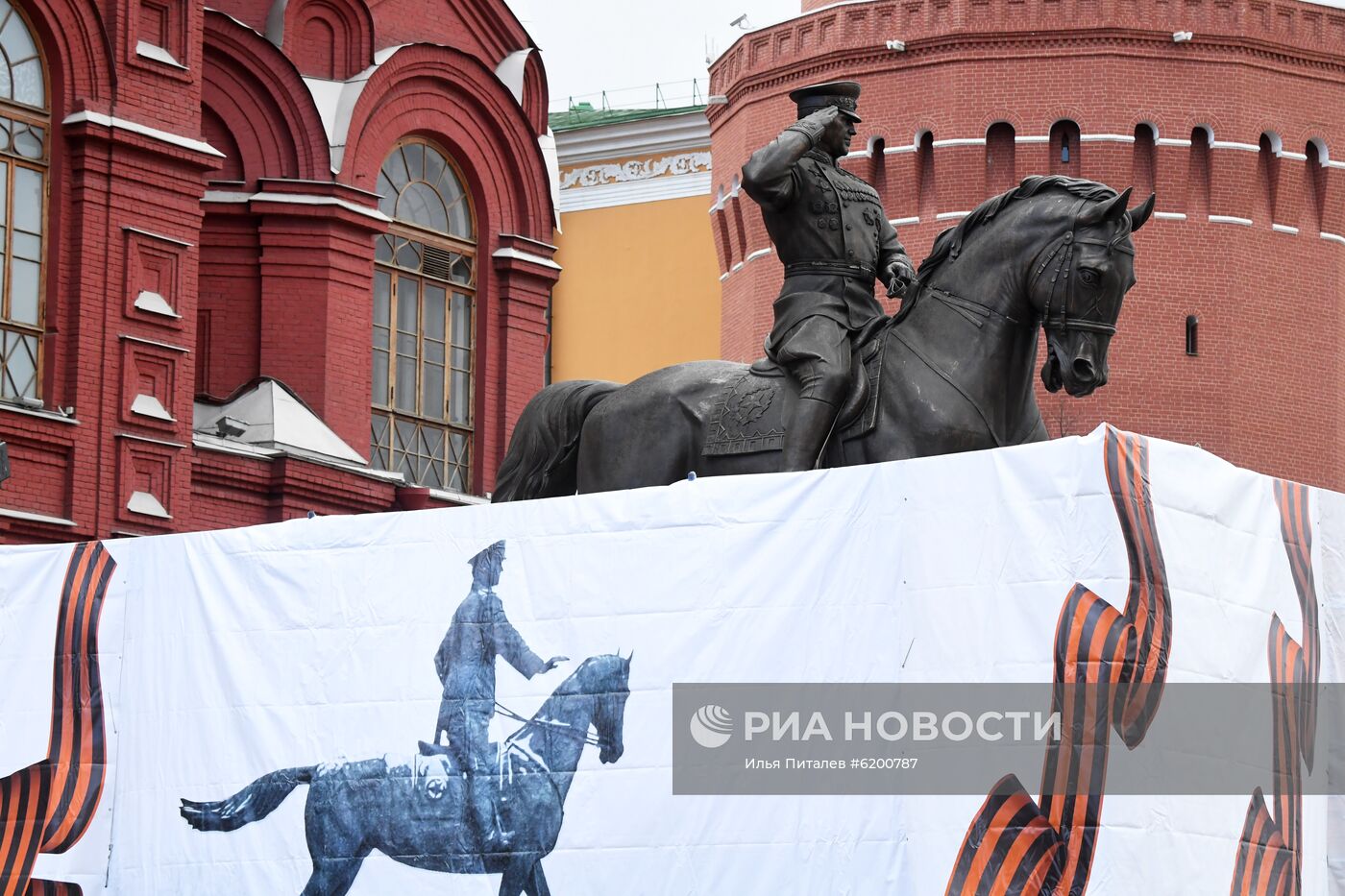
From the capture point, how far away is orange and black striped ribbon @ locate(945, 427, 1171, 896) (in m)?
9.93

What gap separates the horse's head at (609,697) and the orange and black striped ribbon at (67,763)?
9.24ft

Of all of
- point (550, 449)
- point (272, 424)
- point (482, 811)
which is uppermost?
point (272, 424)

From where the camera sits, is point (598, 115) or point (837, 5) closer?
point (837, 5)

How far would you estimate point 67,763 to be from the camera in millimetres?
12516

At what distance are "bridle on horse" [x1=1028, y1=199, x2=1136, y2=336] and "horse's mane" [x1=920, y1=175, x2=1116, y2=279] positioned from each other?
0.18 metres

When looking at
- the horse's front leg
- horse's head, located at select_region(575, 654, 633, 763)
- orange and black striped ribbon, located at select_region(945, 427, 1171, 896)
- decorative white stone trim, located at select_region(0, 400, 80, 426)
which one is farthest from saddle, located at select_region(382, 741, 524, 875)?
decorative white stone trim, located at select_region(0, 400, 80, 426)

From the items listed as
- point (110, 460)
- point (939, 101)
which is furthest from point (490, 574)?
point (939, 101)

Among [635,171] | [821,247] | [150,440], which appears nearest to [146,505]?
[150,440]

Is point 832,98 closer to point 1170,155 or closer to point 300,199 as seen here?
point 300,199

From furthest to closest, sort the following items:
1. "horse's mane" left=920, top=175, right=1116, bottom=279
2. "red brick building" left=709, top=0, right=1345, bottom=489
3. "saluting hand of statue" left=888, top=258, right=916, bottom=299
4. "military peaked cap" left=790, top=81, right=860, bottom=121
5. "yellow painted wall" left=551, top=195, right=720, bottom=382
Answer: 1. "yellow painted wall" left=551, top=195, right=720, bottom=382
2. "red brick building" left=709, top=0, right=1345, bottom=489
3. "military peaked cap" left=790, top=81, right=860, bottom=121
4. "saluting hand of statue" left=888, top=258, right=916, bottom=299
5. "horse's mane" left=920, top=175, right=1116, bottom=279

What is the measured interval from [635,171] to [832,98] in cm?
3498

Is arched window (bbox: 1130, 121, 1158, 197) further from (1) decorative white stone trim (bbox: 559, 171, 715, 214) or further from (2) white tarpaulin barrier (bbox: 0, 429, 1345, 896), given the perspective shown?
(2) white tarpaulin barrier (bbox: 0, 429, 1345, 896)

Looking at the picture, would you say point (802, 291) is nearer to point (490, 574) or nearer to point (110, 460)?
point (490, 574)

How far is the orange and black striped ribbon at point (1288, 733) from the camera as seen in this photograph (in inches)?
406
